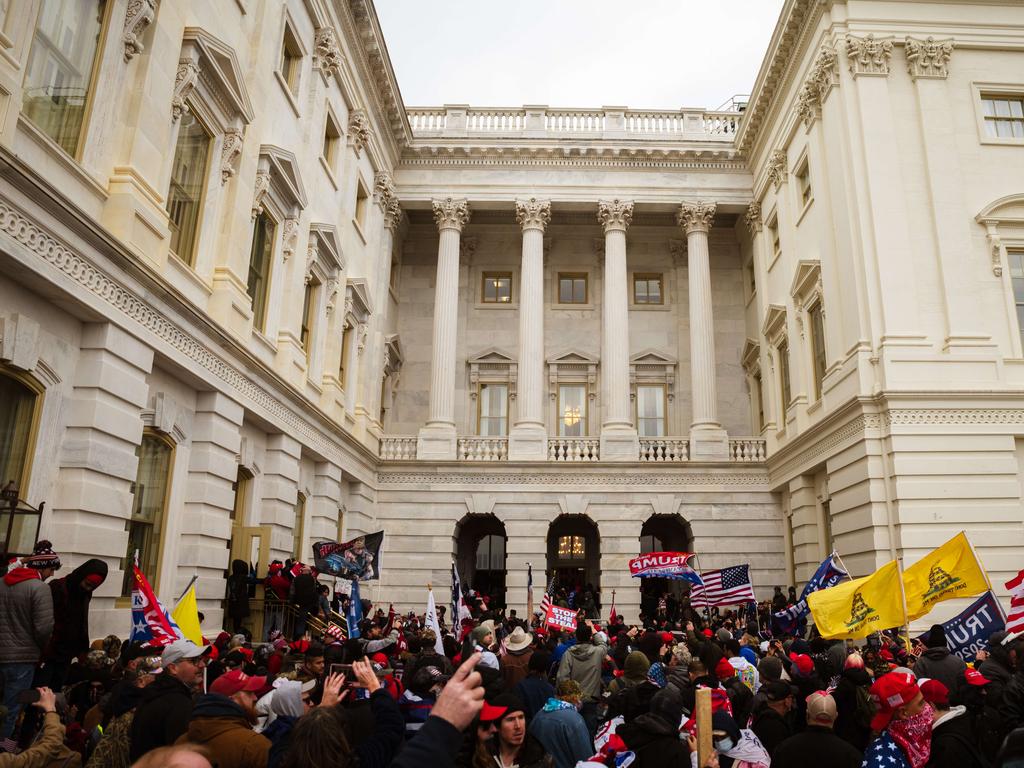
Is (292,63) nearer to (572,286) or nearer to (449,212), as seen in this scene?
(449,212)

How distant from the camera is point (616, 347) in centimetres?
3062

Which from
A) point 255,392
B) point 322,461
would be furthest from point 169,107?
point 322,461

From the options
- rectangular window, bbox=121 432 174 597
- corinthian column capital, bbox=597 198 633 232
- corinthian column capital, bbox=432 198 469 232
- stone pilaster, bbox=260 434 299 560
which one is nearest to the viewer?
rectangular window, bbox=121 432 174 597

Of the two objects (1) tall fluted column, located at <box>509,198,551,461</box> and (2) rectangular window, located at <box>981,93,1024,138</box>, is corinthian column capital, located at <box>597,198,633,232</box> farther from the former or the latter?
(2) rectangular window, located at <box>981,93,1024,138</box>

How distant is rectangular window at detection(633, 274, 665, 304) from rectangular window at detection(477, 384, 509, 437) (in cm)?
741

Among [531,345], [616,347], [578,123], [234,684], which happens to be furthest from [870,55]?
[234,684]

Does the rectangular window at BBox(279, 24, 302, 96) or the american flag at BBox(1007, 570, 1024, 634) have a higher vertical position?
the rectangular window at BBox(279, 24, 302, 96)

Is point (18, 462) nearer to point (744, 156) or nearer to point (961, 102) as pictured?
point (961, 102)

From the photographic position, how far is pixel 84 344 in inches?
471

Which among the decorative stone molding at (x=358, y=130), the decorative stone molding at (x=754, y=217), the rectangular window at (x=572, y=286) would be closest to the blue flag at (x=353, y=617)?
the decorative stone molding at (x=358, y=130)

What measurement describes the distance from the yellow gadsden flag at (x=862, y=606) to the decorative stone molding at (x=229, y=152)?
45.7ft

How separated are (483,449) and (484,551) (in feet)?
21.5

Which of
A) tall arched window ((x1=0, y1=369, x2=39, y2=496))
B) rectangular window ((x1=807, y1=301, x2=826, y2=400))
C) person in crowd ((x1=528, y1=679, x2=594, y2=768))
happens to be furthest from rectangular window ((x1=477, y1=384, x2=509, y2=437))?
person in crowd ((x1=528, y1=679, x2=594, y2=768))

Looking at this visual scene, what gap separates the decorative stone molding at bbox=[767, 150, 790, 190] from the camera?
27938 mm
